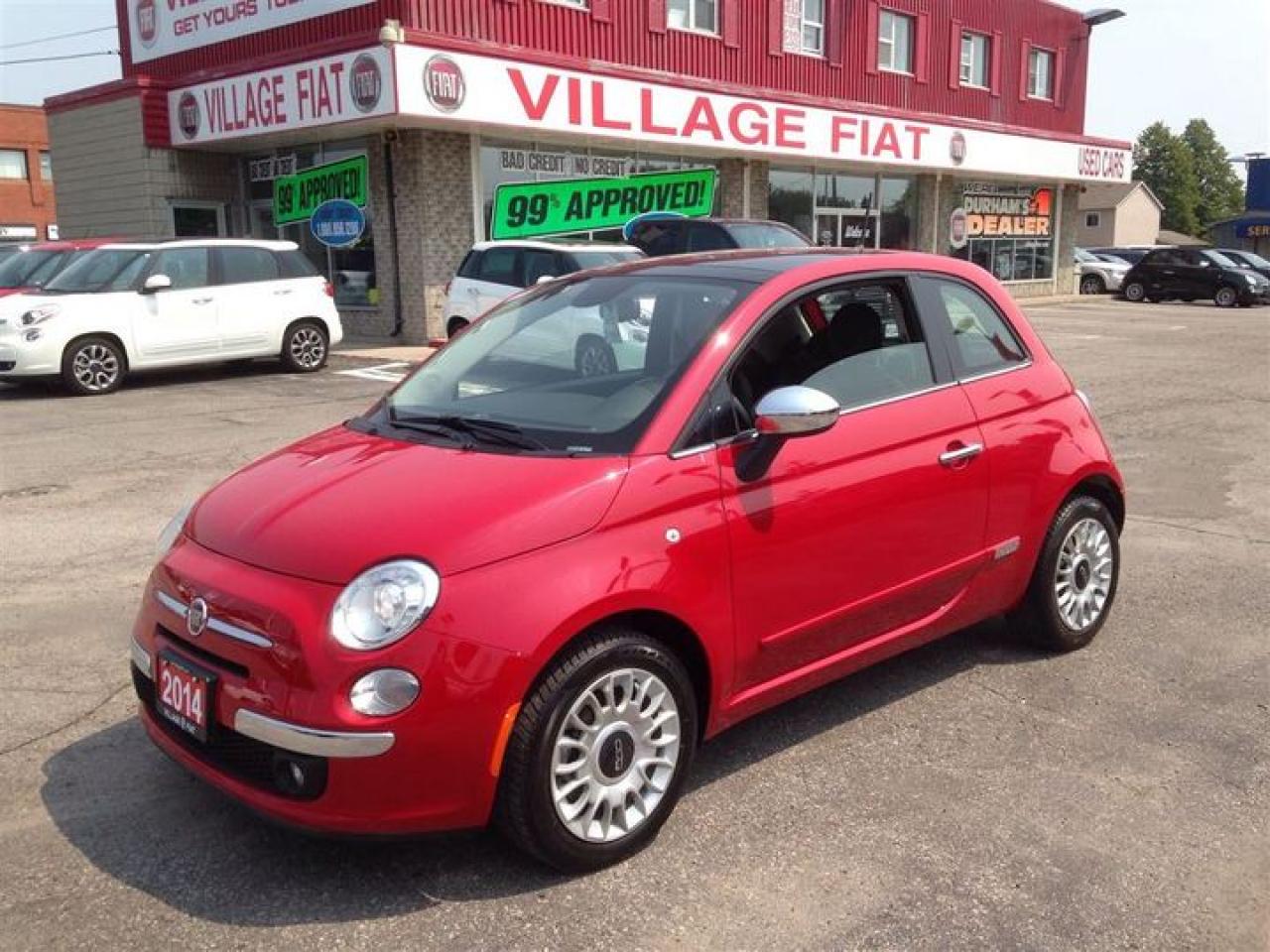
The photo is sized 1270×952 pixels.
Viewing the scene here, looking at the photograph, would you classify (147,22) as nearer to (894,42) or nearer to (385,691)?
(894,42)

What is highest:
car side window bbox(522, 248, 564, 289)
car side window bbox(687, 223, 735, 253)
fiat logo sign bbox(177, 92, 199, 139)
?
fiat logo sign bbox(177, 92, 199, 139)

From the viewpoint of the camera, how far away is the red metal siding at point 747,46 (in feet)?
55.4

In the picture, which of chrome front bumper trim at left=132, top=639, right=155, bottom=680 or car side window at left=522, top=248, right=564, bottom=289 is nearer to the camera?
chrome front bumper trim at left=132, top=639, right=155, bottom=680

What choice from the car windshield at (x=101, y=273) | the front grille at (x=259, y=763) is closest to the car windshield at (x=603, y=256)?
the car windshield at (x=101, y=273)

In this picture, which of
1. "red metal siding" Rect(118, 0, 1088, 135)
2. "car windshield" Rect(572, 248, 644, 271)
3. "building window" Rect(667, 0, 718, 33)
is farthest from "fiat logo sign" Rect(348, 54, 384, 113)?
"building window" Rect(667, 0, 718, 33)

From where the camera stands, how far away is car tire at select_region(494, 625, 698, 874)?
2.88m

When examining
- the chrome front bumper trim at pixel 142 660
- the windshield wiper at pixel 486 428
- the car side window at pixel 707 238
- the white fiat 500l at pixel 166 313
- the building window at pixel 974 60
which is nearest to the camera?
the chrome front bumper trim at pixel 142 660

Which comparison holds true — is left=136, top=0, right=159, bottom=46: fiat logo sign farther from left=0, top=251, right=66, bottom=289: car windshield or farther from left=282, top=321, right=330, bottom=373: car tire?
left=282, top=321, right=330, bottom=373: car tire

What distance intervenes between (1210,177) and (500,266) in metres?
115

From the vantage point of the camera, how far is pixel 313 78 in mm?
16062

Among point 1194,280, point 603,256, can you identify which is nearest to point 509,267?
point 603,256

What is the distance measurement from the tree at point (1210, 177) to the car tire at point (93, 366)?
369 feet

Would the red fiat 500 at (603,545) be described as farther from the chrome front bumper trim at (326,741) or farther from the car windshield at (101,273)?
the car windshield at (101,273)

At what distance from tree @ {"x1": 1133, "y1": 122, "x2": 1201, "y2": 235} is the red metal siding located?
259 feet
